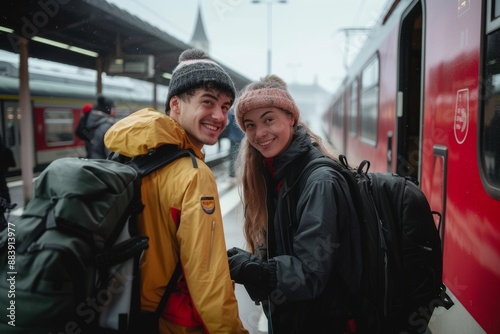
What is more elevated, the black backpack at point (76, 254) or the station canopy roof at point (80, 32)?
the station canopy roof at point (80, 32)

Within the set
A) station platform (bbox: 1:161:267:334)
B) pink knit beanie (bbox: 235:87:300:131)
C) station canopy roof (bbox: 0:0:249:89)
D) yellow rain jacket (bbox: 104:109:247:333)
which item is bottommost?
station platform (bbox: 1:161:267:334)

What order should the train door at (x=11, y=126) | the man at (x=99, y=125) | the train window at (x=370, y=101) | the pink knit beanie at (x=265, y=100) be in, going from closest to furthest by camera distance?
the pink knit beanie at (x=265, y=100) < the train window at (x=370, y=101) < the man at (x=99, y=125) < the train door at (x=11, y=126)

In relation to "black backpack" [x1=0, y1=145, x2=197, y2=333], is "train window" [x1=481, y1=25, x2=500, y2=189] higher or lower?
higher

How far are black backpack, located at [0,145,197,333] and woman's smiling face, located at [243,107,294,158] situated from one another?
76 cm

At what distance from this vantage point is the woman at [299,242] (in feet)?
5.06

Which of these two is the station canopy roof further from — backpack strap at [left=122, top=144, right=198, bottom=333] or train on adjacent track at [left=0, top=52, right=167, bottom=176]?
backpack strap at [left=122, top=144, right=198, bottom=333]

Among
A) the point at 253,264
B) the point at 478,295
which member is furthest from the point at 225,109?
the point at 478,295

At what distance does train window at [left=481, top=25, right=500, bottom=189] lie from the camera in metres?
1.80

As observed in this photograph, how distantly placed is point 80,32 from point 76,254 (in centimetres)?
679

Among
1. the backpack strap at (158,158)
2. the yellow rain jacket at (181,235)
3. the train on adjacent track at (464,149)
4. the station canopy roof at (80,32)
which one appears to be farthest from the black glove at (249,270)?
the station canopy roof at (80,32)

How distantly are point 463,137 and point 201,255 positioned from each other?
61.8 inches

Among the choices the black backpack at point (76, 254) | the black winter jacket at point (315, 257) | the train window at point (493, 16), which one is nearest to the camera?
the black backpack at point (76, 254)

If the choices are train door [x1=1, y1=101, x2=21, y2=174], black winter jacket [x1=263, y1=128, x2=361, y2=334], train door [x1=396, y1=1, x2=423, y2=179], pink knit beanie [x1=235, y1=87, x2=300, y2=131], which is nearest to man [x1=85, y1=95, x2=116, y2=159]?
train door [x1=396, y1=1, x2=423, y2=179]

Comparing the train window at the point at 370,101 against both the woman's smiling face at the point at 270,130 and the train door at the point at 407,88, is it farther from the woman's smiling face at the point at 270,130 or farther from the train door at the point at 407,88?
the woman's smiling face at the point at 270,130
